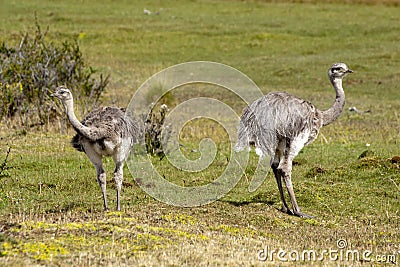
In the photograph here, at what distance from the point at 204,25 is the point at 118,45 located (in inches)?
272

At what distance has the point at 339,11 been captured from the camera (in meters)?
50.0

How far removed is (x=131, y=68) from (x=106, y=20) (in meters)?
13.5

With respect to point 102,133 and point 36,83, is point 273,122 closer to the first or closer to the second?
point 102,133

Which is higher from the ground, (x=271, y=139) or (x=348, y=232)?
(x=271, y=139)

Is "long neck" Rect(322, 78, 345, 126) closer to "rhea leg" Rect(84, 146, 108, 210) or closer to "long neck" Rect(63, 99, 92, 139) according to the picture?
"rhea leg" Rect(84, 146, 108, 210)

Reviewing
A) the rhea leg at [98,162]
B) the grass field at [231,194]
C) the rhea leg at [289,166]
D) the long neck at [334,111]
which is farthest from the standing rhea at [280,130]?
the rhea leg at [98,162]

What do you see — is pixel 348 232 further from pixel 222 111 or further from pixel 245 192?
pixel 222 111

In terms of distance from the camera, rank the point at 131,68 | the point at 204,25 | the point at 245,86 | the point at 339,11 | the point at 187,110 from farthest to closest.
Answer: the point at 339,11
the point at 204,25
the point at 131,68
the point at 245,86
the point at 187,110

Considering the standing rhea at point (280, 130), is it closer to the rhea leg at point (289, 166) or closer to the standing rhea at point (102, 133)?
the rhea leg at point (289, 166)

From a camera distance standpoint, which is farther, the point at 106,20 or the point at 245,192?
the point at 106,20

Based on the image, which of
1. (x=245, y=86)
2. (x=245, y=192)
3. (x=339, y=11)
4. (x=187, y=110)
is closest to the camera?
(x=245, y=192)

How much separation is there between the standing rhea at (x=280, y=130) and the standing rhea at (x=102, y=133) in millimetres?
1818

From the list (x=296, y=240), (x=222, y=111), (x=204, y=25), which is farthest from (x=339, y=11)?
(x=296, y=240)

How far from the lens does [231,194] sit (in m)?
13.0
